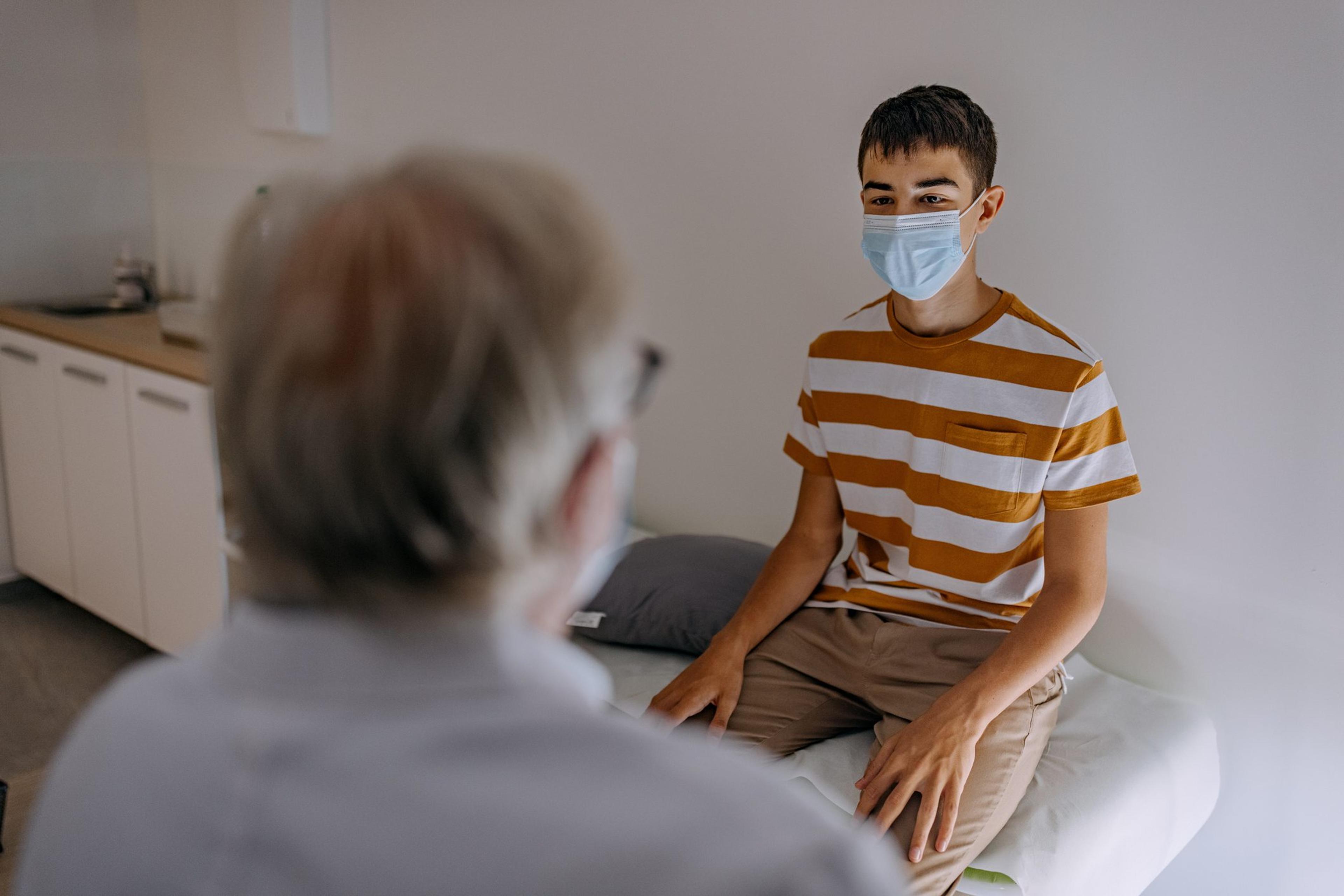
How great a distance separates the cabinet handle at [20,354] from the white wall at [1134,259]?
5.64 feet

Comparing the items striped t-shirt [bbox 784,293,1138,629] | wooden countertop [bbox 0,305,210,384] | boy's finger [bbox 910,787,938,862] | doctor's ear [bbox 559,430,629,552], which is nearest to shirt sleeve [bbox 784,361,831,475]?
striped t-shirt [bbox 784,293,1138,629]

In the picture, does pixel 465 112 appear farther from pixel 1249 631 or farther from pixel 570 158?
pixel 1249 631

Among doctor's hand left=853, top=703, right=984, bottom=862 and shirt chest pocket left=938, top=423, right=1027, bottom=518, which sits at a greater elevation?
shirt chest pocket left=938, top=423, right=1027, bottom=518

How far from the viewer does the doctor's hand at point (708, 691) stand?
1.55 metres

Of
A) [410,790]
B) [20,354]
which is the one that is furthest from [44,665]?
[410,790]

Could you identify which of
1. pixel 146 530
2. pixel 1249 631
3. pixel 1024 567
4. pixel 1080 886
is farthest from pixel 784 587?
pixel 146 530

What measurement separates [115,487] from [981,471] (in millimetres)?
2284

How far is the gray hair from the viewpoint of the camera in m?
0.51

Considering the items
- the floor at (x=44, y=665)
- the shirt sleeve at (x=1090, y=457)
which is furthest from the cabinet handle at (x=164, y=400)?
the shirt sleeve at (x=1090, y=457)

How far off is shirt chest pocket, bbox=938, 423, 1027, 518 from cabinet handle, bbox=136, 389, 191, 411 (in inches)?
70.1

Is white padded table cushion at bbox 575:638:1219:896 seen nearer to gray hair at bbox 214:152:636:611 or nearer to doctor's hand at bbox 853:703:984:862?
doctor's hand at bbox 853:703:984:862

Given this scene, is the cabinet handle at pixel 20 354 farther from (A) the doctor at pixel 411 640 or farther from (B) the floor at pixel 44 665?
(A) the doctor at pixel 411 640

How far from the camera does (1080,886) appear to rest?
1.38 m

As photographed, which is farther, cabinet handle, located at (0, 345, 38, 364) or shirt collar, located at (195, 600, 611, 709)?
cabinet handle, located at (0, 345, 38, 364)
